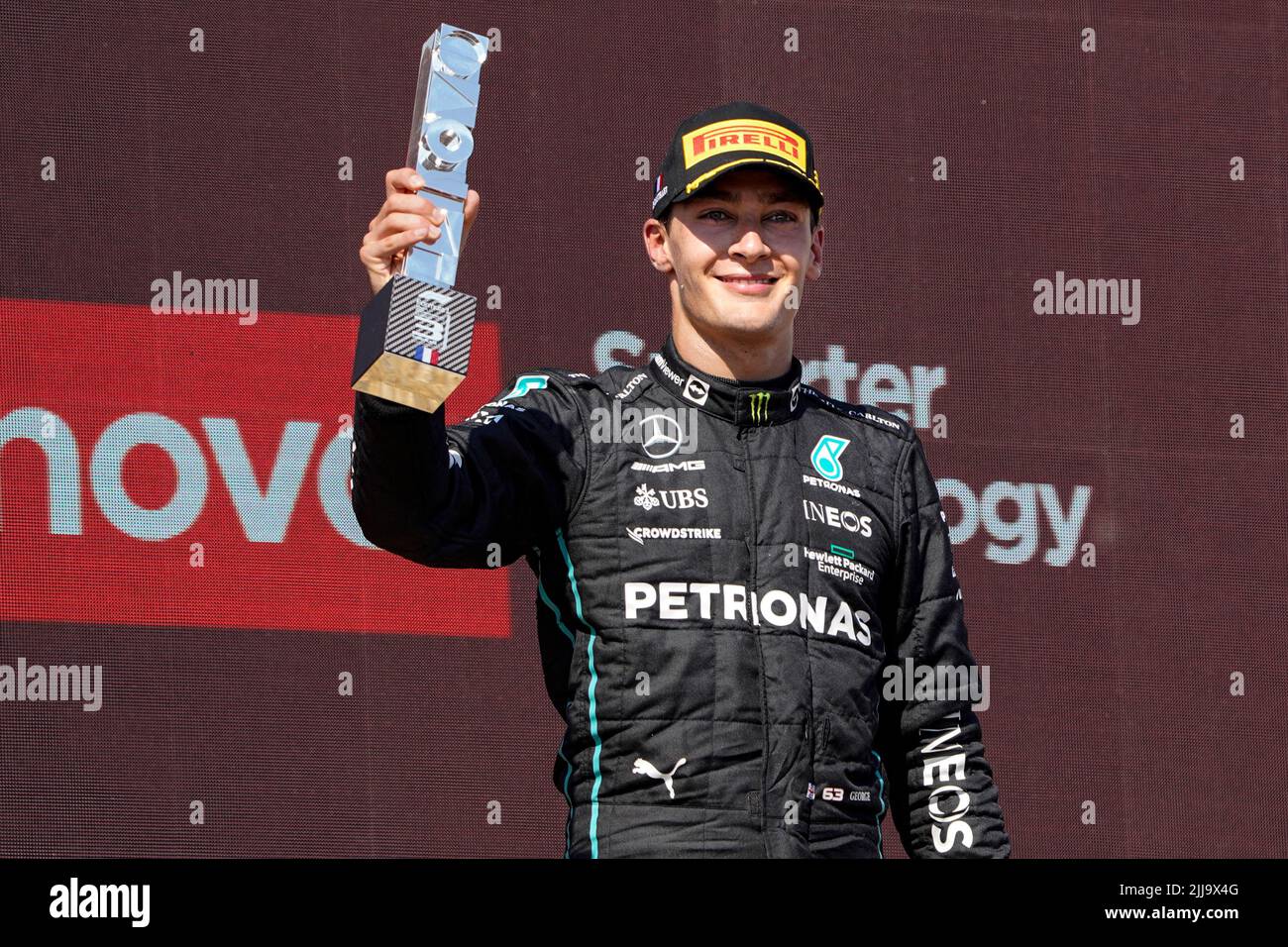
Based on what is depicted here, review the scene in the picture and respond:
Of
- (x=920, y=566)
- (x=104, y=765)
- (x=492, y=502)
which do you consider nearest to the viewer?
(x=492, y=502)

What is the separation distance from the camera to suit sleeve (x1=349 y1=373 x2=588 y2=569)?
6.55 feet

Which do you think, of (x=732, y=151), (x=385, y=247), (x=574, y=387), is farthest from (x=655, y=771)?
(x=732, y=151)

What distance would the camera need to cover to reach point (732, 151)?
2.31m

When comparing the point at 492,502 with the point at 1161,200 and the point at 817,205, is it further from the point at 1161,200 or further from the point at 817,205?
the point at 1161,200

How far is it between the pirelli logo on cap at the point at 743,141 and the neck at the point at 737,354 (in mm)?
188

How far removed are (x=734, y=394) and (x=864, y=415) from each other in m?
0.21

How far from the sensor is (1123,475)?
4.30 m

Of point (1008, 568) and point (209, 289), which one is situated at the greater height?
point (209, 289)

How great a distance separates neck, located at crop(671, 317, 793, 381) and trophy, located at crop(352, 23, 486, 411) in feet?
1.40

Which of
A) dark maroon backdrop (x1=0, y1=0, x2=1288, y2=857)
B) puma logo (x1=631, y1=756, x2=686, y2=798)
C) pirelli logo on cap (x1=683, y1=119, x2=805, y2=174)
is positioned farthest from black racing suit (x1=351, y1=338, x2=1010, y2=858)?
dark maroon backdrop (x1=0, y1=0, x2=1288, y2=857)

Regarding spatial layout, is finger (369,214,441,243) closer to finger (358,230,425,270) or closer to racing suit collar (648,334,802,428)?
finger (358,230,425,270)

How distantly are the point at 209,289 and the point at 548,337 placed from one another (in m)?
0.65

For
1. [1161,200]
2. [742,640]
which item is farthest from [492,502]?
[1161,200]

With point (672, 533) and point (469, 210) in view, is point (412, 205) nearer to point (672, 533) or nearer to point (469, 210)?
point (469, 210)
